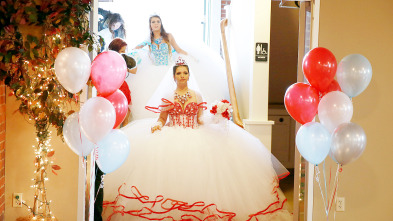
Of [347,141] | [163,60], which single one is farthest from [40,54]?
[163,60]

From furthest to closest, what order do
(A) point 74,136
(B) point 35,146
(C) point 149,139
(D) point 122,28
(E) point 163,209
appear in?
(D) point 122,28 < (C) point 149,139 < (E) point 163,209 < (B) point 35,146 < (A) point 74,136

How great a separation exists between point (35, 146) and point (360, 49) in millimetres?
2555

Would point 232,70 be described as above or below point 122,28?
below

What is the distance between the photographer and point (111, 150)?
125 inches

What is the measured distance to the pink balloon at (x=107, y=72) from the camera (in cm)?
317

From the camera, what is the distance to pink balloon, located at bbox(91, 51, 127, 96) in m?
3.17

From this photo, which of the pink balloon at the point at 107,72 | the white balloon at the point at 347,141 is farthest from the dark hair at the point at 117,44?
the white balloon at the point at 347,141

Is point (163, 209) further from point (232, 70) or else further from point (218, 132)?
point (232, 70)

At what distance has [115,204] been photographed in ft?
13.7

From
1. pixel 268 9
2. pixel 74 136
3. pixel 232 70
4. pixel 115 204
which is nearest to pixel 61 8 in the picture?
pixel 74 136

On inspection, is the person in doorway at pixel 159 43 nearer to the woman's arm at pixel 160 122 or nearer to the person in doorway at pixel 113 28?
the person in doorway at pixel 113 28

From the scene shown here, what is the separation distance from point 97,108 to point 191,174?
149 cm

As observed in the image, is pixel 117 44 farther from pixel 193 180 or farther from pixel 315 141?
pixel 315 141

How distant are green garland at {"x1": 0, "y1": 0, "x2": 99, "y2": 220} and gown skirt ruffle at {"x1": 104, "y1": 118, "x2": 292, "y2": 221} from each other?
0.75 meters
